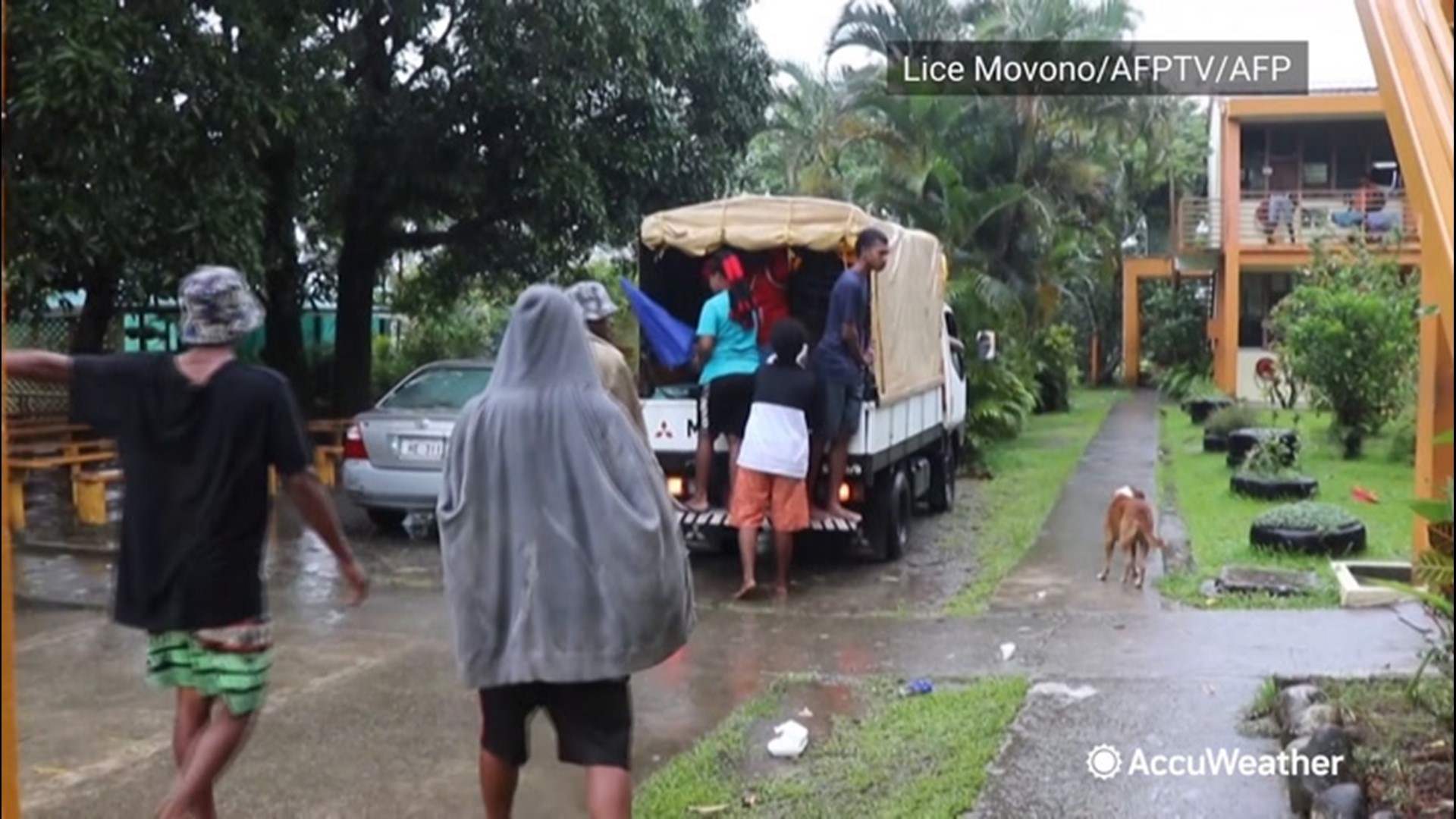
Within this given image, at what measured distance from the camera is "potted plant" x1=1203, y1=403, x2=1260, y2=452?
18.4m

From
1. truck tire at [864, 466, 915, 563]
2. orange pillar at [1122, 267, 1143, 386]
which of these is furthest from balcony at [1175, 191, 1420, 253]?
truck tire at [864, 466, 915, 563]

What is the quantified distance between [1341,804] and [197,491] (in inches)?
136

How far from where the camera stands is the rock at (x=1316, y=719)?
5512 millimetres

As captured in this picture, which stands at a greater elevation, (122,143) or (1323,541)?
(122,143)

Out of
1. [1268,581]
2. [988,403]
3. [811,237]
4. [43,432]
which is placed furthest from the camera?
[988,403]

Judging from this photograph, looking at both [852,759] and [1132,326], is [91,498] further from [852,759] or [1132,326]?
[1132,326]

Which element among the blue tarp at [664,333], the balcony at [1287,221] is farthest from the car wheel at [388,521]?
the balcony at [1287,221]

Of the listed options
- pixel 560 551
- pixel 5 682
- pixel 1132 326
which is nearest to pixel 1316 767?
pixel 560 551

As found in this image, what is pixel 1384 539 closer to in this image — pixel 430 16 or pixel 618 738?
pixel 618 738

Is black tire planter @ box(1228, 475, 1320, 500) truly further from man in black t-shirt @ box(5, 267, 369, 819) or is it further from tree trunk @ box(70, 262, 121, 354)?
tree trunk @ box(70, 262, 121, 354)

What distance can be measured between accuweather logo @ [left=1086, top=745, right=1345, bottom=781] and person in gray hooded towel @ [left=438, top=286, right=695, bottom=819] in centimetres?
205

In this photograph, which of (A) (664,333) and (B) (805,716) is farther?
(A) (664,333)

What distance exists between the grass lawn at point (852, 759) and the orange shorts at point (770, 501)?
2416 millimetres

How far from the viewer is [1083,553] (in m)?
11.2
